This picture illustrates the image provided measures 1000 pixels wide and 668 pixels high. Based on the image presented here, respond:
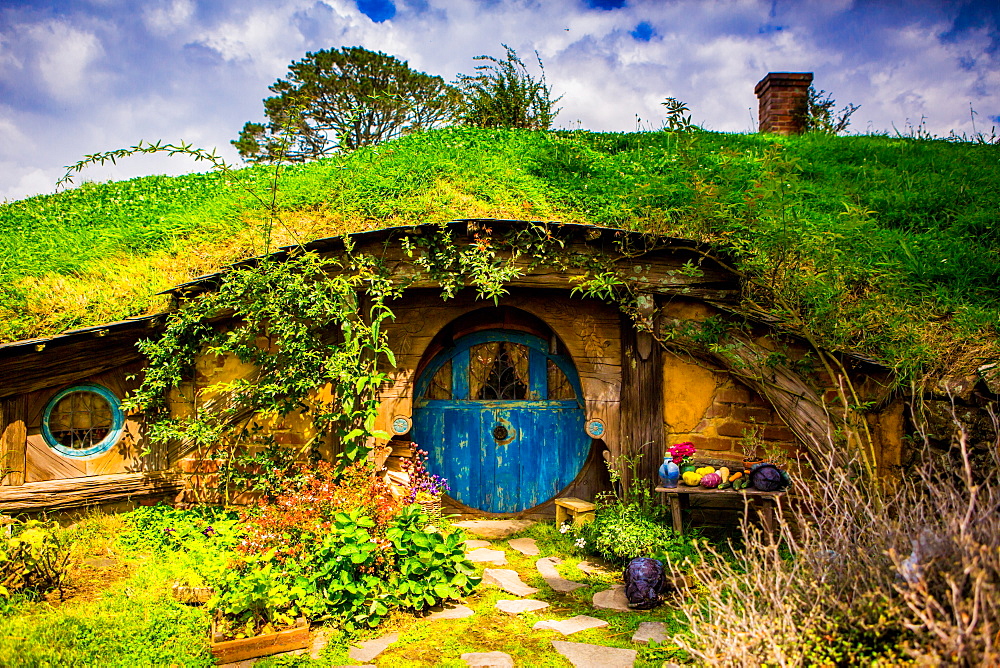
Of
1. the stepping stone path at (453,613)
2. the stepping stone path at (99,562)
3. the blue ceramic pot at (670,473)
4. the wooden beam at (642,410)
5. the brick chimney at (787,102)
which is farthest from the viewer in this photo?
the brick chimney at (787,102)

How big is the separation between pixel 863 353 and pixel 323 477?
482 centimetres

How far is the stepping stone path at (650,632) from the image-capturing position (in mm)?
4121

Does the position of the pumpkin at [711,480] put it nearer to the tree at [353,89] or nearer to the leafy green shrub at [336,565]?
the leafy green shrub at [336,565]

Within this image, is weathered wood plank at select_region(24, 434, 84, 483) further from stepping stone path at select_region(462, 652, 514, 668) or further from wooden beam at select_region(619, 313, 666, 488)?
wooden beam at select_region(619, 313, 666, 488)

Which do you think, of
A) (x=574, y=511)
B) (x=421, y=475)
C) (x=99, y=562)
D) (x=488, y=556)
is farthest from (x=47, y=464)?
(x=574, y=511)

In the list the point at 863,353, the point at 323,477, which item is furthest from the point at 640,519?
the point at 323,477

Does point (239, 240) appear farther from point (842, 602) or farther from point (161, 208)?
point (842, 602)

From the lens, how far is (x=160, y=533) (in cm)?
587

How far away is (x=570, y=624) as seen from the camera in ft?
14.6

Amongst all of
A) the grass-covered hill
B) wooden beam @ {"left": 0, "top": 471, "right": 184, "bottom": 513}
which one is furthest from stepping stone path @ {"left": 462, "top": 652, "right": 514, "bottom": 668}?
wooden beam @ {"left": 0, "top": 471, "right": 184, "bottom": 513}

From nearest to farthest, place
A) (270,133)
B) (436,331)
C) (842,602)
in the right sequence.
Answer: (842,602) < (436,331) < (270,133)

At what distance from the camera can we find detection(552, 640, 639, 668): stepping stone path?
12.5 feet

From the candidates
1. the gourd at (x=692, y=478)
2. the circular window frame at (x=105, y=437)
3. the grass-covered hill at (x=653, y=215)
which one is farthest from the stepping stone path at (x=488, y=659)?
the circular window frame at (x=105, y=437)

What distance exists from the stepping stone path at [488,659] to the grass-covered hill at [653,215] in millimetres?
3636
